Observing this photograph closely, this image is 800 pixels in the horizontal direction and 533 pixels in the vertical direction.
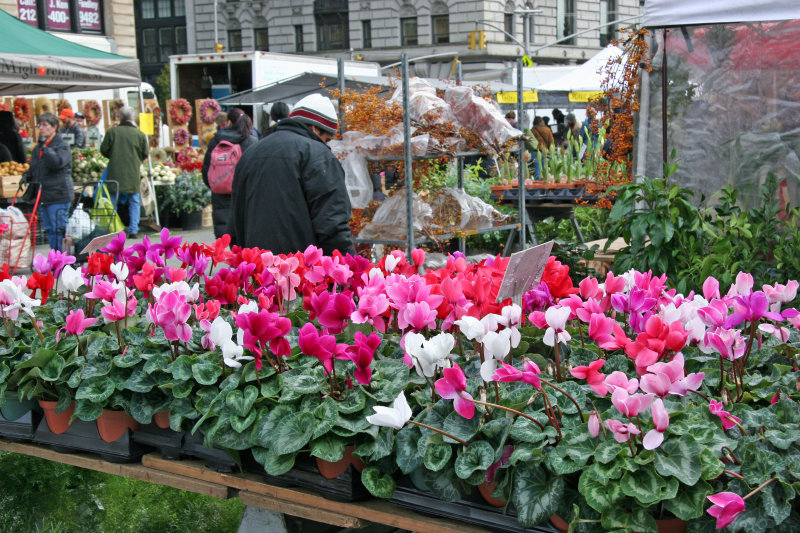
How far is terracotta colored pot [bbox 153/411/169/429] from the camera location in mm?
2717

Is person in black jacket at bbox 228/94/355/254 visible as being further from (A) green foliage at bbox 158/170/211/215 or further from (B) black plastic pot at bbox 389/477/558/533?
(A) green foliage at bbox 158/170/211/215

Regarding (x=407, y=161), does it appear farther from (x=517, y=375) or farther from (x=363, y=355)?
(x=517, y=375)

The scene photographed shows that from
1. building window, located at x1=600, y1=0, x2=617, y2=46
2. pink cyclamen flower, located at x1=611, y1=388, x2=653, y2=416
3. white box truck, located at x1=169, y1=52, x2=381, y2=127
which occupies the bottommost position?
pink cyclamen flower, located at x1=611, y1=388, x2=653, y2=416

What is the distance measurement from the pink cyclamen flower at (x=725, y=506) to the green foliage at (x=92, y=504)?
242 cm

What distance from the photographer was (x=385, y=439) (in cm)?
219

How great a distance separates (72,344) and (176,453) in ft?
1.72

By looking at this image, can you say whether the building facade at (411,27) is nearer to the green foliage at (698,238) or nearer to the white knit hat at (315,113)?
the white knit hat at (315,113)

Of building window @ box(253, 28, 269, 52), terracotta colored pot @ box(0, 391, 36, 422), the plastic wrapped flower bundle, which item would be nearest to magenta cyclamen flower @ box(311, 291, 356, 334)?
the plastic wrapped flower bundle

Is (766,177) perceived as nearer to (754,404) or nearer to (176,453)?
(754,404)

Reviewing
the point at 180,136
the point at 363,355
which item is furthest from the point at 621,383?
the point at 180,136

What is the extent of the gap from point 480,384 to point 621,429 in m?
0.50

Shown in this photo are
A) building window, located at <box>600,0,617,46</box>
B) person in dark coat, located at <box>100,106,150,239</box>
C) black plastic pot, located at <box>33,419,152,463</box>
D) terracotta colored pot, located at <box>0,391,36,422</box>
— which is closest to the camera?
black plastic pot, located at <box>33,419,152,463</box>

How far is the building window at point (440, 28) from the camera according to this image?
44.7 metres

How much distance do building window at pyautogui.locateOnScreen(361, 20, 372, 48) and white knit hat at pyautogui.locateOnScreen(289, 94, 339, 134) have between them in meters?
42.9
